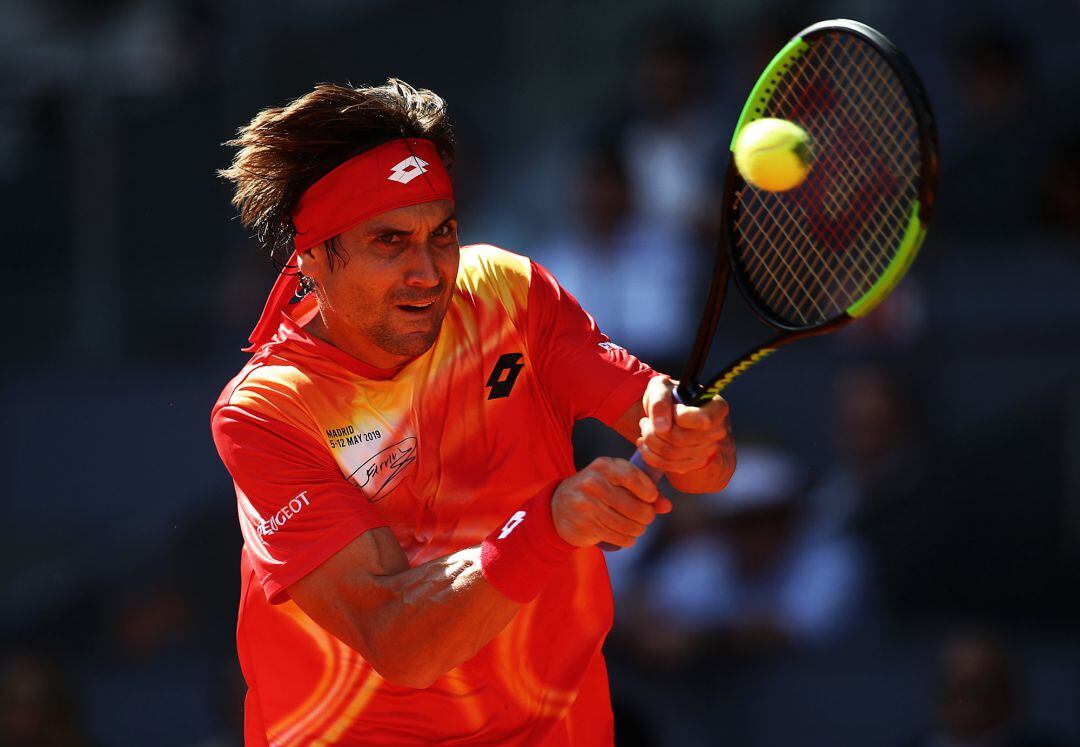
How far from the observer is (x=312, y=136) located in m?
→ 3.10

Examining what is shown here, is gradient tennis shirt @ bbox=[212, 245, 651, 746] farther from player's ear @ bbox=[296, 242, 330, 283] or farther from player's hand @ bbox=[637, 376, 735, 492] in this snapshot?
player's hand @ bbox=[637, 376, 735, 492]

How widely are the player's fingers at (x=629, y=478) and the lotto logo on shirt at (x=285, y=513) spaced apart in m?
0.61

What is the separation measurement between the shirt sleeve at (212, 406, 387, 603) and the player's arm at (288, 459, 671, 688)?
3 cm

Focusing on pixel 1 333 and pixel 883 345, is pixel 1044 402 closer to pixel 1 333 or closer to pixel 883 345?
pixel 883 345

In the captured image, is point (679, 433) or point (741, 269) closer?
point (679, 433)

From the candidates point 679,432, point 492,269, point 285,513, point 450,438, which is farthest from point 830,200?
point 285,513

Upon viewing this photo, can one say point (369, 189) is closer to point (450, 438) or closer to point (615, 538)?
point (450, 438)

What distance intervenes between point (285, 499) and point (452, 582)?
0.38m

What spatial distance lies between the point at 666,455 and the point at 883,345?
3457mm

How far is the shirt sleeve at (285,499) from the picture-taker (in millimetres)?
2893

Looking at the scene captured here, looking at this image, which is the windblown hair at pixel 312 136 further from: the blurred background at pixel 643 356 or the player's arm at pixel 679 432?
the blurred background at pixel 643 356

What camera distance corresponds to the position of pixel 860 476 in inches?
233

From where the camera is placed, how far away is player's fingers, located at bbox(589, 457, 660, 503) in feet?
8.57
